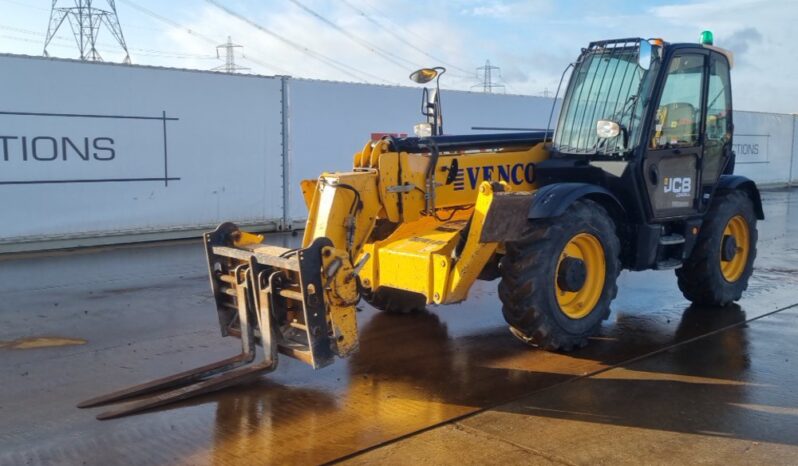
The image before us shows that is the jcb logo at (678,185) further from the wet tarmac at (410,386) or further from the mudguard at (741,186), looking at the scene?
the wet tarmac at (410,386)

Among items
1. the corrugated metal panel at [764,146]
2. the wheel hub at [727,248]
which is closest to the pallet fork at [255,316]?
the wheel hub at [727,248]

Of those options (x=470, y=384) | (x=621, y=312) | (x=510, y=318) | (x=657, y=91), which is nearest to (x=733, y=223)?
(x=621, y=312)

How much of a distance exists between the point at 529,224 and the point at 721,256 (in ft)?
9.57

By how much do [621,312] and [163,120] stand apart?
A: 7.90m

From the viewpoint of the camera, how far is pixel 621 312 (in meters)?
7.25

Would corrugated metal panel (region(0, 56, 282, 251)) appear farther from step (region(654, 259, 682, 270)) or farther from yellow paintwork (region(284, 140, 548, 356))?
step (region(654, 259, 682, 270))

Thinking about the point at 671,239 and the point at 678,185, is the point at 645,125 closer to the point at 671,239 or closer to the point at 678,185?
the point at 678,185

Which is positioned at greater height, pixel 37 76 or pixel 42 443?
pixel 37 76

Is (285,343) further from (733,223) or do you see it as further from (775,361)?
(733,223)

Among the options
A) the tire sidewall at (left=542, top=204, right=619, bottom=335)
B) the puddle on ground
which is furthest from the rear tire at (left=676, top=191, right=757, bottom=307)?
the puddle on ground

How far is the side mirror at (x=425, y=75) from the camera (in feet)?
21.4

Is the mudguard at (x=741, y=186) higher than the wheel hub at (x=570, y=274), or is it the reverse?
the mudguard at (x=741, y=186)

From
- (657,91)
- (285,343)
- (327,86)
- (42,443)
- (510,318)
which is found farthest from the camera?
(327,86)

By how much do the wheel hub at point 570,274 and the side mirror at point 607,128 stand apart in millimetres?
1201
